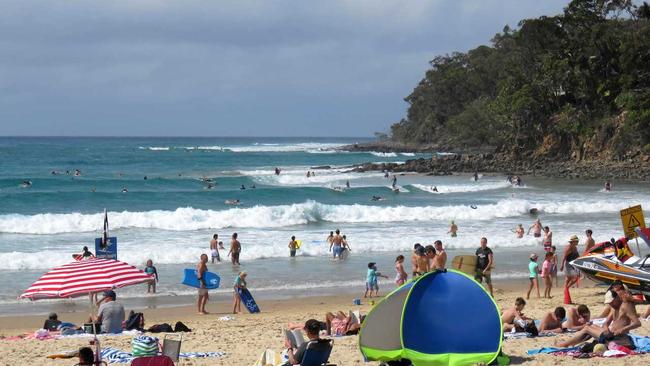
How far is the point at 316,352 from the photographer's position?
9.16m

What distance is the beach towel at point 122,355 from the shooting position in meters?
10.7

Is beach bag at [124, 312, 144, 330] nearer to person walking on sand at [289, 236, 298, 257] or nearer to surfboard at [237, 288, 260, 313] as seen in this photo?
surfboard at [237, 288, 260, 313]

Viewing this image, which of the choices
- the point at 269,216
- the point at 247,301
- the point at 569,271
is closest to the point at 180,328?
the point at 247,301

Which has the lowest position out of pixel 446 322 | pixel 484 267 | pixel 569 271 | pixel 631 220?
pixel 569 271

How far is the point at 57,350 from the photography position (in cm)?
1149

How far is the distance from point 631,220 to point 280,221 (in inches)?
722

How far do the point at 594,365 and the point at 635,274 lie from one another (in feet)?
15.6

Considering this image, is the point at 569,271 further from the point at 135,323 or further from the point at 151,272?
the point at 151,272

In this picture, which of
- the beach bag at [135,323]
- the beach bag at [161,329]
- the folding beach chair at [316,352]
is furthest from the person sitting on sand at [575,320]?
the beach bag at [135,323]

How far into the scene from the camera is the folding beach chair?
29.9 feet

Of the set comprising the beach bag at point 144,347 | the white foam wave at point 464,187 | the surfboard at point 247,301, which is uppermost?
the white foam wave at point 464,187

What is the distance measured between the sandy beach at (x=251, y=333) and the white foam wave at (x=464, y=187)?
93.3 feet

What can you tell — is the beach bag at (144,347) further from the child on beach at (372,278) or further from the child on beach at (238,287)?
the child on beach at (372,278)

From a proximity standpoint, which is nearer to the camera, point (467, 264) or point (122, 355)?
point (122, 355)
